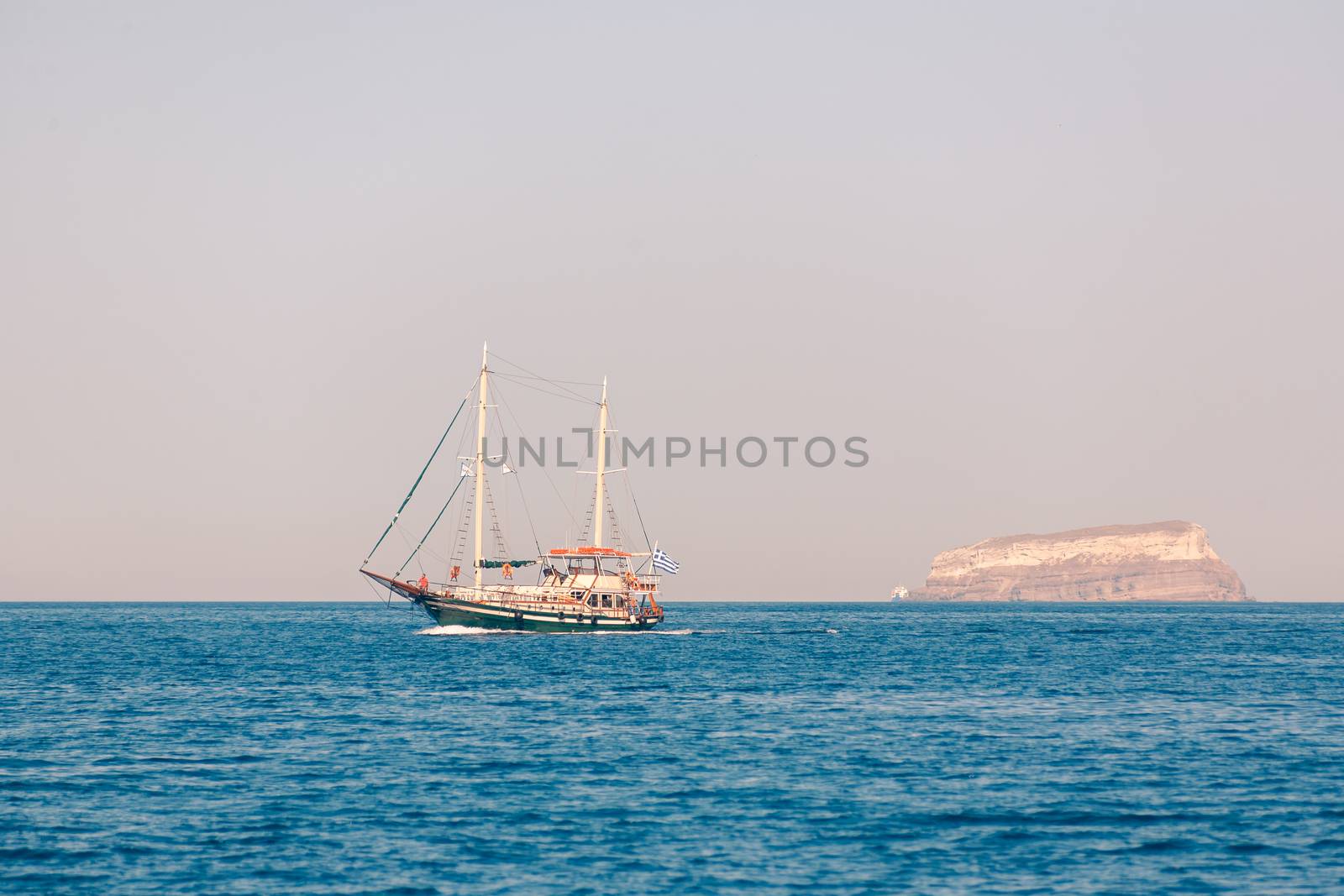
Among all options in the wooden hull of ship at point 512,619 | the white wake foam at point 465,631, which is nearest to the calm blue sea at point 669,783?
the wooden hull of ship at point 512,619

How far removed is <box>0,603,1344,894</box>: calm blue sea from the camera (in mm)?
27984

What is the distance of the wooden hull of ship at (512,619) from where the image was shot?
377 ft

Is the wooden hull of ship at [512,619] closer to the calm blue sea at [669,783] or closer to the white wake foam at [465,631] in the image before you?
the white wake foam at [465,631]

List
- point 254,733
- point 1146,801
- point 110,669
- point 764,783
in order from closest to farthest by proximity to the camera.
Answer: point 1146,801, point 764,783, point 254,733, point 110,669

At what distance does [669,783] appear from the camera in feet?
124

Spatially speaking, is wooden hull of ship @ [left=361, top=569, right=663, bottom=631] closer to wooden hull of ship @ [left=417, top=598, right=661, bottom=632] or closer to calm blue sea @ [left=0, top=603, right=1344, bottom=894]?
wooden hull of ship @ [left=417, top=598, right=661, bottom=632]

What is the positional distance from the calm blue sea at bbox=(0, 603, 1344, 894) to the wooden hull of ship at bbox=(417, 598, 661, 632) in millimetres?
38258

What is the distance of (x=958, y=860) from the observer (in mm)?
28828

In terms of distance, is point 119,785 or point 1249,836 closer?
point 1249,836

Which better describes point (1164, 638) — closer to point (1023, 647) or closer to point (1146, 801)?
point (1023, 647)

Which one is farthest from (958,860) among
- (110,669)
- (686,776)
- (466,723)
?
(110,669)

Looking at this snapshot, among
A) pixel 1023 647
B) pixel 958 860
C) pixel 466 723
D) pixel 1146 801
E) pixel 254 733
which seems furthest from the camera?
pixel 1023 647

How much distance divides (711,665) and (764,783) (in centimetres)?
4710

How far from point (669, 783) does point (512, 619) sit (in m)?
78.5
